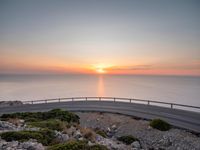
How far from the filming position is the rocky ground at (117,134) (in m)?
12.7

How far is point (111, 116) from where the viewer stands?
28781 mm

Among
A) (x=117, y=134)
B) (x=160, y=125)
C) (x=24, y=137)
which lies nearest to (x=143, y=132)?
(x=160, y=125)

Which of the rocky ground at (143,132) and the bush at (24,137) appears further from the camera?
the rocky ground at (143,132)

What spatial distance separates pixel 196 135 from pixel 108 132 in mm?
8947

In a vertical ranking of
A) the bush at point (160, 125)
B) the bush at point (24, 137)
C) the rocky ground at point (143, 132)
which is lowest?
the rocky ground at point (143, 132)

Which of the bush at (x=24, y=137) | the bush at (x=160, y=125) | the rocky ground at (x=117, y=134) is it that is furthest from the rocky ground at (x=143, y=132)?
the bush at (x=24, y=137)

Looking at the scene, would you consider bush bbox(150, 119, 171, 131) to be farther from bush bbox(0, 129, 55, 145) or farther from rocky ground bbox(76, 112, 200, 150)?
bush bbox(0, 129, 55, 145)

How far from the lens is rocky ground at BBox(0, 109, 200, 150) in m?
12.7

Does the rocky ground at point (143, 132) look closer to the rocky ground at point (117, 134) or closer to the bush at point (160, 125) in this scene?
the rocky ground at point (117, 134)

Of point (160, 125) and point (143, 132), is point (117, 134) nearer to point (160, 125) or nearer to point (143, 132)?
point (143, 132)

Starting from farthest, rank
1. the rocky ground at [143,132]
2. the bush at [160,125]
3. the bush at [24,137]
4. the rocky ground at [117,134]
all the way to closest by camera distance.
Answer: the bush at [160,125]
the rocky ground at [143,132]
the rocky ground at [117,134]
the bush at [24,137]

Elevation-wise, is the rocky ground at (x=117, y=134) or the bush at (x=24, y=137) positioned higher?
the bush at (x=24, y=137)

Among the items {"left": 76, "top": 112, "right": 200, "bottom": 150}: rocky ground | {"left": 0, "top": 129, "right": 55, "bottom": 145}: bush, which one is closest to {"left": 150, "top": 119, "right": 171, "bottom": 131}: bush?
{"left": 76, "top": 112, "right": 200, "bottom": 150}: rocky ground

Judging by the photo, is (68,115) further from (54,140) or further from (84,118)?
(54,140)
